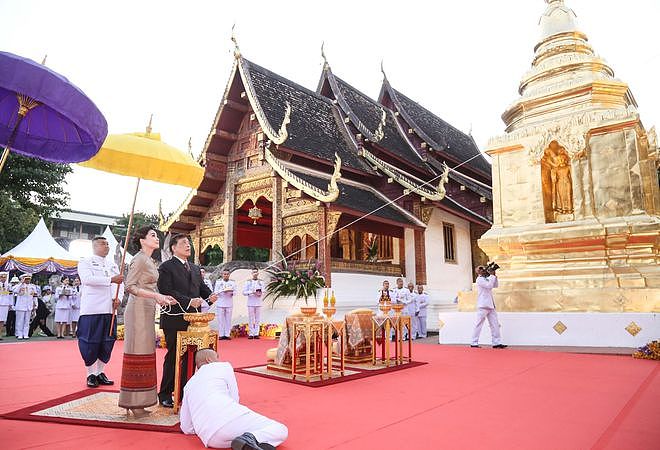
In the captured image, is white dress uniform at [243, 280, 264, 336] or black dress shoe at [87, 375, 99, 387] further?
white dress uniform at [243, 280, 264, 336]

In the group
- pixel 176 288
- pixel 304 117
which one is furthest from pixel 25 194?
pixel 176 288

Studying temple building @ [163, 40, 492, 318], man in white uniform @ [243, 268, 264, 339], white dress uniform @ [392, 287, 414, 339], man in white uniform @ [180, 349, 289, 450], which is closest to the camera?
man in white uniform @ [180, 349, 289, 450]

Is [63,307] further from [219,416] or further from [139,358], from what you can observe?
[219,416]

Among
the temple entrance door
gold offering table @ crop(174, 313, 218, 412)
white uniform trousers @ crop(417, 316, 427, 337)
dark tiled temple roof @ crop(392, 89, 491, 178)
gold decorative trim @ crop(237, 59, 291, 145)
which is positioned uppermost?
dark tiled temple roof @ crop(392, 89, 491, 178)

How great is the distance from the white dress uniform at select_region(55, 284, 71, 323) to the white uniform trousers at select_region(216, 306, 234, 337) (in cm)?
465

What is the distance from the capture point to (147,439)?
265 centimetres

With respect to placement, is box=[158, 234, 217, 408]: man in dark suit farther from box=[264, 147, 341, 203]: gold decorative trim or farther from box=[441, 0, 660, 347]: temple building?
box=[264, 147, 341, 203]: gold decorative trim

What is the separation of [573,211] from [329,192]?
435 centimetres

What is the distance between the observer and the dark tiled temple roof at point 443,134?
1605cm

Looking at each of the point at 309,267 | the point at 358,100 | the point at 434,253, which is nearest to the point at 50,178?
the point at 358,100

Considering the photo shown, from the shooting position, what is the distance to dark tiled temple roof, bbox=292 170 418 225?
996cm

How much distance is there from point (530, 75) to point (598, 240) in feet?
11.2

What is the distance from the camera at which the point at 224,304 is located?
938 centimetres

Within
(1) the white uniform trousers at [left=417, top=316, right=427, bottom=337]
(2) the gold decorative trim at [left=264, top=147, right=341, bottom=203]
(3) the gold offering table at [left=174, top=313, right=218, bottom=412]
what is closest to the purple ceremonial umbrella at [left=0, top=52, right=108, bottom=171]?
(3) the gold offering table at [left=174, top=313, right=218, bottom=412]
